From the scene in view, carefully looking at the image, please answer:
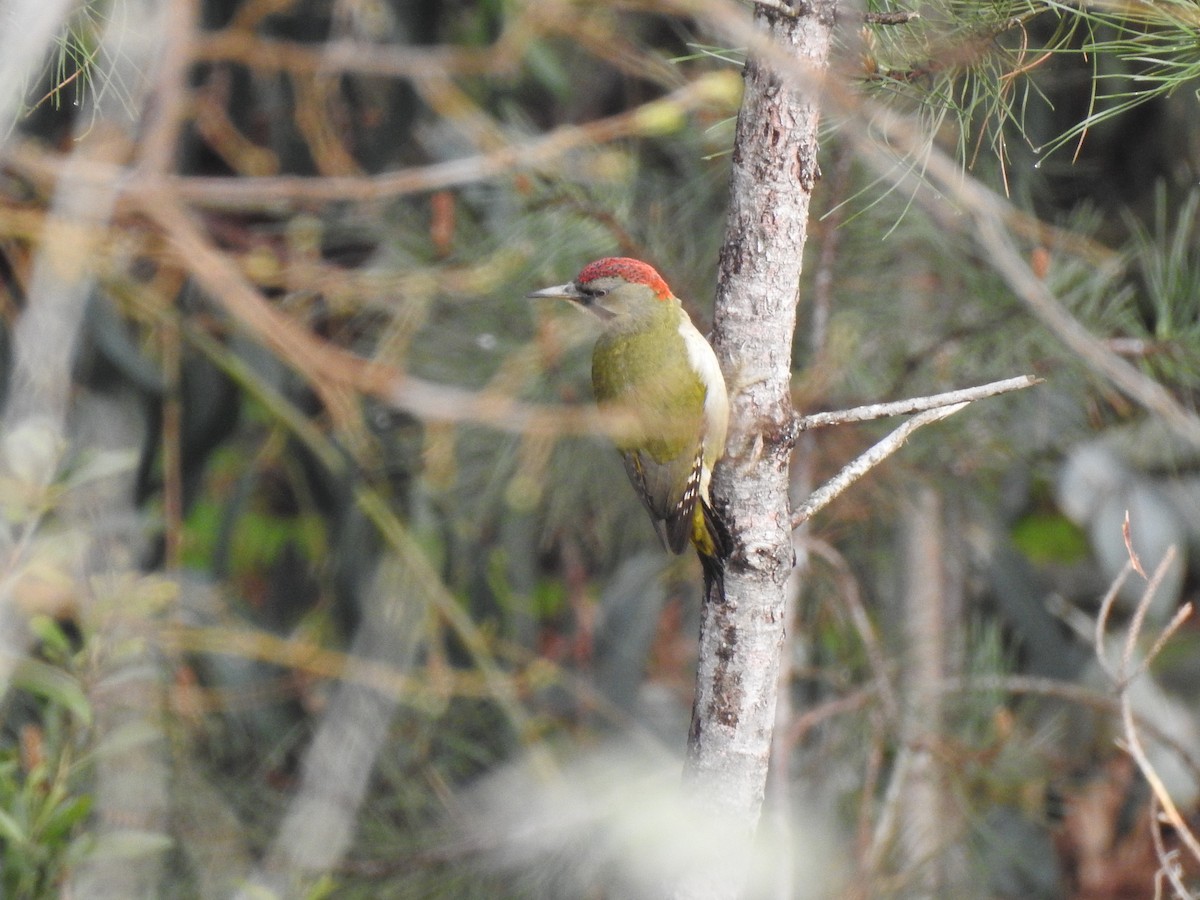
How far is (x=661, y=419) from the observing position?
184 centimetres

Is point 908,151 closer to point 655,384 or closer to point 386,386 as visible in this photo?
point 655,384

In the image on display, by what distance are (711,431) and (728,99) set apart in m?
0.99

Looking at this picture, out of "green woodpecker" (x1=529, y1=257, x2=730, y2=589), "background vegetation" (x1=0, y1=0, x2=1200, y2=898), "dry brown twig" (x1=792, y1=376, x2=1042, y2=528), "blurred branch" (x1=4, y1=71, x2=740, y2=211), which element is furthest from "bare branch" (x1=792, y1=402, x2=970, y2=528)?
"blurred branch" (x1=4, y1=71, x2=740, y2=211)

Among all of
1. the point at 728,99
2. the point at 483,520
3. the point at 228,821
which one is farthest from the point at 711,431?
the point at 228,821

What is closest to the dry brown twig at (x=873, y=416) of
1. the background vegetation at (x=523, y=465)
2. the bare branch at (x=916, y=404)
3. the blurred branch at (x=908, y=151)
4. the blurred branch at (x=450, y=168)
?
the bare branch at (x=916, y=404)

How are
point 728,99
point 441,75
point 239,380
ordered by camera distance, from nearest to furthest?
point 728,99
point 441,75
point 239,380

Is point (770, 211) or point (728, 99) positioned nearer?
point (770, 211)

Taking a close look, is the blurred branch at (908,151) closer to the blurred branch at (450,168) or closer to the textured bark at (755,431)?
the textured bark at (755,431)

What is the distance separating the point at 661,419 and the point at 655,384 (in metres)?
0.06

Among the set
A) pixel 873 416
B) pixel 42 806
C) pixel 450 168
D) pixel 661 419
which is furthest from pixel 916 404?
pixel 450 168

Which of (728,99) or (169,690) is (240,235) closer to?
(169,690)

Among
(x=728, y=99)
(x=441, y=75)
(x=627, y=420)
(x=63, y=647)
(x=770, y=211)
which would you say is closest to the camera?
(x=770, y=211)

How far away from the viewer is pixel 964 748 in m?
Answer: 2.43

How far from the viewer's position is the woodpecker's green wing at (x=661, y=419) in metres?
1.76
